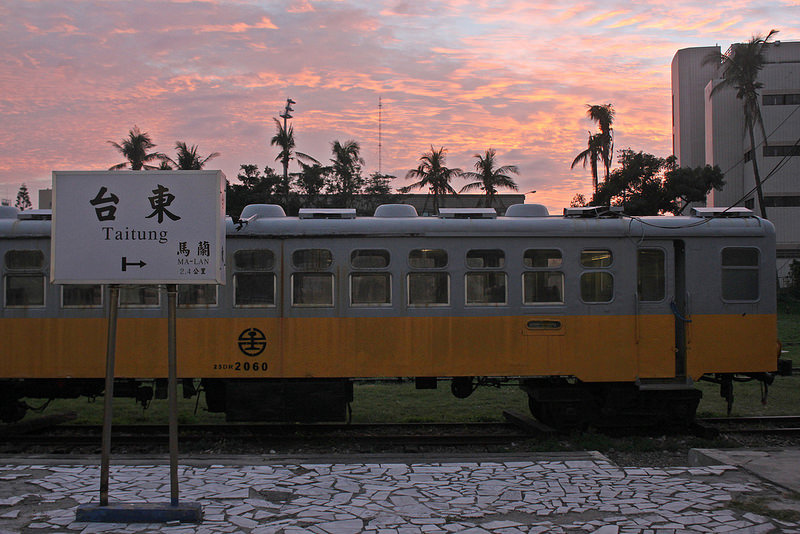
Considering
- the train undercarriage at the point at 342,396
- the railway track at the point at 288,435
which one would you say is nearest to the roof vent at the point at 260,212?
the train undercarriage at the point at 342,396

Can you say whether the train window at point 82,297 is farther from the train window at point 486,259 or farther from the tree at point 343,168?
the tree at point 343,168

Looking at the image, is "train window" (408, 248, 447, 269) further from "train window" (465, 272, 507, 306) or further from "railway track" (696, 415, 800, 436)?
"railway track" (696, 415, 800, 436)

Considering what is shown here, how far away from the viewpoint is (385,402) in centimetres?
1272

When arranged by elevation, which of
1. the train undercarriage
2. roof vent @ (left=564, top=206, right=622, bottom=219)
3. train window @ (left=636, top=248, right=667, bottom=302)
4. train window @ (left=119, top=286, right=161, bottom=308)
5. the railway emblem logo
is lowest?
the train undercarriage

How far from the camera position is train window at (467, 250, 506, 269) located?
9539mm

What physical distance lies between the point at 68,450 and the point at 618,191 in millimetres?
32385

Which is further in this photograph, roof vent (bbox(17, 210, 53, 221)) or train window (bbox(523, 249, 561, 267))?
roof vent (bbox(17, 210, 53, 221))

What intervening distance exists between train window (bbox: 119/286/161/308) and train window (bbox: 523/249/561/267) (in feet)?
17.9

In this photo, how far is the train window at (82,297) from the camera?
9.45 metres

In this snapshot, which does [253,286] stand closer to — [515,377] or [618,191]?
[515,377]

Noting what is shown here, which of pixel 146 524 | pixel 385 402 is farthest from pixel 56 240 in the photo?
pixel 385 402

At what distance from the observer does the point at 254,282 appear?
30.9 feet

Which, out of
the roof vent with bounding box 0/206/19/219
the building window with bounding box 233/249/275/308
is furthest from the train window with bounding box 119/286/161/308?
the roof vent with bounding box 0/206/19/219

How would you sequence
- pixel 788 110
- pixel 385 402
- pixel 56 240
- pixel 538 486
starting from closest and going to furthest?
1. pixel 56 240
2. pixel 538 486
3. pixel 385 402
4. pixel 788 110
